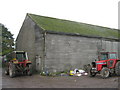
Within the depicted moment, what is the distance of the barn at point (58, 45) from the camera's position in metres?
18.6

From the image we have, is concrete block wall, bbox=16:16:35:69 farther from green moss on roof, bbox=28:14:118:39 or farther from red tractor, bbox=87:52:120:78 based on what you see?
red tractor, bbox=87:52:120:78

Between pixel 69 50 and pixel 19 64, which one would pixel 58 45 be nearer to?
pixel 69 50

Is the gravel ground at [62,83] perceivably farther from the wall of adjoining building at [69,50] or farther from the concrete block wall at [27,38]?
the concrete block wall at [27,38]

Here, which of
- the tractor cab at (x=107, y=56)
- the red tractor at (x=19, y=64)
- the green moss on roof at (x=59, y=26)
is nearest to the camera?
the tractor cab at (x=107, y=56)

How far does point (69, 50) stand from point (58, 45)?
1.82 meters

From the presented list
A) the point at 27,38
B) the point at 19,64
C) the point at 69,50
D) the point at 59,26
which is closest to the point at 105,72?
the point at 69,50

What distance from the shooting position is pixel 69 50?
2005cm

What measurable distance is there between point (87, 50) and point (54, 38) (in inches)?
227

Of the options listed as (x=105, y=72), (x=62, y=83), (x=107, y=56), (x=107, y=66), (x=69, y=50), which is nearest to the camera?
(x=62, y=83)

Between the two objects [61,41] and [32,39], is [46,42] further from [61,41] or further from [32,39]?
[32,39]

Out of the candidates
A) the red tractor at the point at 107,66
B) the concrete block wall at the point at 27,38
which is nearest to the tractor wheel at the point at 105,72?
the red tractor at the point at 107,66

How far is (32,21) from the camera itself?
22.0m

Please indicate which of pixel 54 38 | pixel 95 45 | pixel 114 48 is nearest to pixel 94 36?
pixel 95 45

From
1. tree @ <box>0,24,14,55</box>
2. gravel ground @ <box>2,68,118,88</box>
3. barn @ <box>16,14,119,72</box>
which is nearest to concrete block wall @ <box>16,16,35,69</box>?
barn @ <box>16,14,119,72</box>
